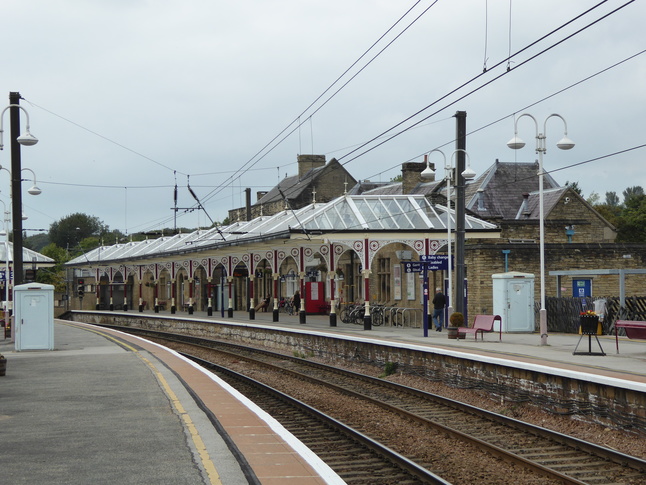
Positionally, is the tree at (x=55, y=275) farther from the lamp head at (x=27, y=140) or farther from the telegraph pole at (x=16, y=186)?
the lamp head at (x=27, y=140)

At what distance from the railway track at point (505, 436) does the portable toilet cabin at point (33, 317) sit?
7.73 m

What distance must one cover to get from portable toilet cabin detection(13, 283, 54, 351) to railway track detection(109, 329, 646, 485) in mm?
7731

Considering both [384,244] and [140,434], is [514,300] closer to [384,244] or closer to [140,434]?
[384,244]

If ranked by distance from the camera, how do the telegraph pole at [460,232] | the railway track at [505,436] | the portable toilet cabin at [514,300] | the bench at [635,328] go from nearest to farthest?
the railway track at [505,436] → the bench at [635,328] → the telegraph pole at [460,232] → the portable toilet cabin at [514,300]

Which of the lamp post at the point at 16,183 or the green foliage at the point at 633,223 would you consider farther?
the green foliage at the point at 633,223

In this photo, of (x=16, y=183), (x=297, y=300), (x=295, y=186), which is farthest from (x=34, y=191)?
(x=295, y=186)


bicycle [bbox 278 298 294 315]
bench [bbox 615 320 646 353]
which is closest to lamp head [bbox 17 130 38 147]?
bench [bbox 615 320 646 353]

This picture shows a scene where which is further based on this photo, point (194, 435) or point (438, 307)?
point (438, 307)

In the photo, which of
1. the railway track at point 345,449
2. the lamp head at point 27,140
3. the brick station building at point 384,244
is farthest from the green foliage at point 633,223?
the railway track at point 345,449

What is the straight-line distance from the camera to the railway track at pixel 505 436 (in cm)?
932

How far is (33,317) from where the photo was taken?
23297 mm

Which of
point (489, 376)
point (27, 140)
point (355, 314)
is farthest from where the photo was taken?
point (355, 314)

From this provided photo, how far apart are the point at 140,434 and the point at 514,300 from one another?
1868 centimetres

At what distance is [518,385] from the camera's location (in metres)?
14.5
